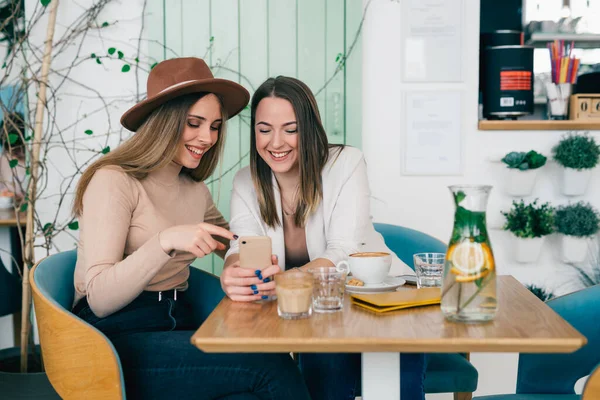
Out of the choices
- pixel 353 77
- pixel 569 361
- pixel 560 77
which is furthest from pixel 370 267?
pixel 560 77

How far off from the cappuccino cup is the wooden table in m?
0.16

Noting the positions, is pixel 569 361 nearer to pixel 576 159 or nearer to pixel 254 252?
pixel 254 252

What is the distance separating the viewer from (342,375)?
1.53 m

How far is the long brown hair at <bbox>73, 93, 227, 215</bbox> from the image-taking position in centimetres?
171

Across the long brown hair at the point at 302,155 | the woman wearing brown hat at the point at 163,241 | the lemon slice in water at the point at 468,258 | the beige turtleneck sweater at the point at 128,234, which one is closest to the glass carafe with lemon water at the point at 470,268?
the lemon slice in water at the point at 468,258

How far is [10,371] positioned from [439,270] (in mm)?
1954

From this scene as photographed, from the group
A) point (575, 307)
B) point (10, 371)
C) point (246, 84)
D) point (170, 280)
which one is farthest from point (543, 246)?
point (10, 371)

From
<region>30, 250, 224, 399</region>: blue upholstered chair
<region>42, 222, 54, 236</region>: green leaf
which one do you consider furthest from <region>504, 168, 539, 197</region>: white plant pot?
<region>42, 222, 54, 236</region>: green leaf

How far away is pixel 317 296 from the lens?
1.25m

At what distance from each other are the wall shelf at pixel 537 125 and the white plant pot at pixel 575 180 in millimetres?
189

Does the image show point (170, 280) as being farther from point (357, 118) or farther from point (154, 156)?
point (357, 118)

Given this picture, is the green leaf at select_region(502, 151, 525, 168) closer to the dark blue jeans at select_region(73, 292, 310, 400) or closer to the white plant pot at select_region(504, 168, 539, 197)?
the white plant pot at select_region(504, 168, 539, 197)

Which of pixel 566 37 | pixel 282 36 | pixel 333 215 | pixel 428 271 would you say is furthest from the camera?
pixel 566 37

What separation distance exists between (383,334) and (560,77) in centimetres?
211
